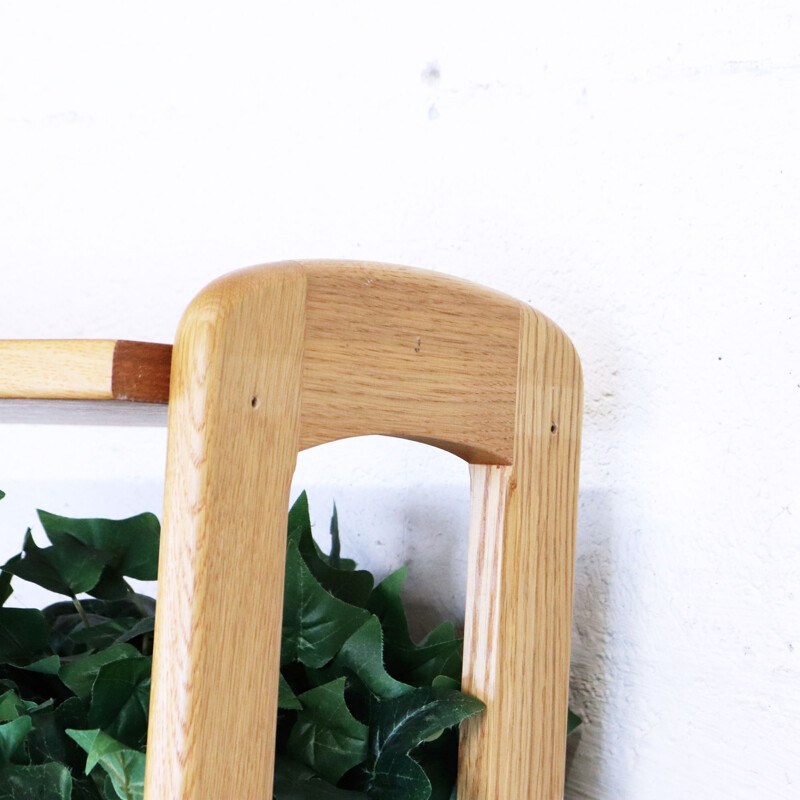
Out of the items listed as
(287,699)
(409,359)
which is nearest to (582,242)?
(409,359)

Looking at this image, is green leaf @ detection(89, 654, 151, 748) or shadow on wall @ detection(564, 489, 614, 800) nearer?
green leaf @ detection(89, 654, 151, 748)

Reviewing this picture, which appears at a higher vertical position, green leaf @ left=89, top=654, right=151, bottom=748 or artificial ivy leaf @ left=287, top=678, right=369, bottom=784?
green leaf @ left=89, top=654, right=151, bottom=748

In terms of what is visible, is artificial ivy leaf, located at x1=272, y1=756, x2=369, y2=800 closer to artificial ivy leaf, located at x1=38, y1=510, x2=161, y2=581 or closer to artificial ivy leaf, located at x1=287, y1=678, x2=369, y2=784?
artificial ivy leaf, located at x1=287, y1=678, x2=369, y2=784

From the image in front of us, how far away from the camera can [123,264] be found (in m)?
0.84

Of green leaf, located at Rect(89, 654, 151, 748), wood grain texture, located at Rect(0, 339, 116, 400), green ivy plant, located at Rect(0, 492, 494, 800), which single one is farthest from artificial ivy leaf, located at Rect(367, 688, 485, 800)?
wood grain texture, located at Rect(0, 339, 116, 400)

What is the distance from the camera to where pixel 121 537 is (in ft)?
1.92

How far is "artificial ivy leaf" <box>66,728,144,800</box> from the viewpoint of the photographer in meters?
0.40

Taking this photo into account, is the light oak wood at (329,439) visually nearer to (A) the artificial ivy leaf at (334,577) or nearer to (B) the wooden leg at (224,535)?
(B) the wooden leg at (224,535)

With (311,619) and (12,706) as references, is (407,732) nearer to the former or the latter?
(311,619)

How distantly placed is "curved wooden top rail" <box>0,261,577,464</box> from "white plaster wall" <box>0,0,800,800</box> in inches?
4.5

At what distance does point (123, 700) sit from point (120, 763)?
1.7 inches

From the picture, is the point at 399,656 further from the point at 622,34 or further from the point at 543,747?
the point at 622,34

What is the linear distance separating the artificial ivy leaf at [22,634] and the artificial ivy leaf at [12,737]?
4.2 inches

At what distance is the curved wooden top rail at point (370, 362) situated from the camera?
1.08ft
